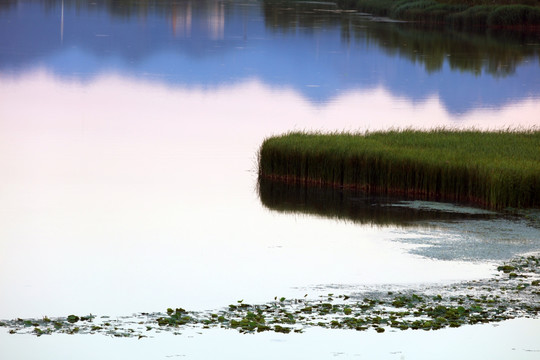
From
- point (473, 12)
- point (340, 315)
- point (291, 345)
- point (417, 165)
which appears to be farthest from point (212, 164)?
point (473, 12)

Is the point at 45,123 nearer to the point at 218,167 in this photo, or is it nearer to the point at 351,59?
the point at 218,167

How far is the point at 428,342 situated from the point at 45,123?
2154 cm

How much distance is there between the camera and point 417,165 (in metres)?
19.6

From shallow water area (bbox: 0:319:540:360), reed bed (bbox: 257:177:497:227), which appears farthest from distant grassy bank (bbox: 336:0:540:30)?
shallow water area (bbox: 0:319:540:360)

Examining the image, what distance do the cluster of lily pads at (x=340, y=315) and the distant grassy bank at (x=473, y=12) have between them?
1975 inches

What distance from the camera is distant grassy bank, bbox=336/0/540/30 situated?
202ft

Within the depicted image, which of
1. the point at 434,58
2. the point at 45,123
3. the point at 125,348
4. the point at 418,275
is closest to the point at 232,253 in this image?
the point at 418,275

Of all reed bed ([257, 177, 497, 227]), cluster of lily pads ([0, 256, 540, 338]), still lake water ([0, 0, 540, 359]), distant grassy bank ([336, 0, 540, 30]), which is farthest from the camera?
distant grassy bank ([336, 0, 540, 30])

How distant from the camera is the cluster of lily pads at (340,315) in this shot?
11445 mm

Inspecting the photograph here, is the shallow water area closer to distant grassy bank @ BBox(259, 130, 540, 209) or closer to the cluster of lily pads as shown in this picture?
the cluster of lily pads

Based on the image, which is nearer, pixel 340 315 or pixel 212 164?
pixel 340 315

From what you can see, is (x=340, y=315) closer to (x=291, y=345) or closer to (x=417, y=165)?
(x=291, y=345)

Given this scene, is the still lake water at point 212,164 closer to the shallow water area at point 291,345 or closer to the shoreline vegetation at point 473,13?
the shallow water area at point 291,345

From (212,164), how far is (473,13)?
135 feet
